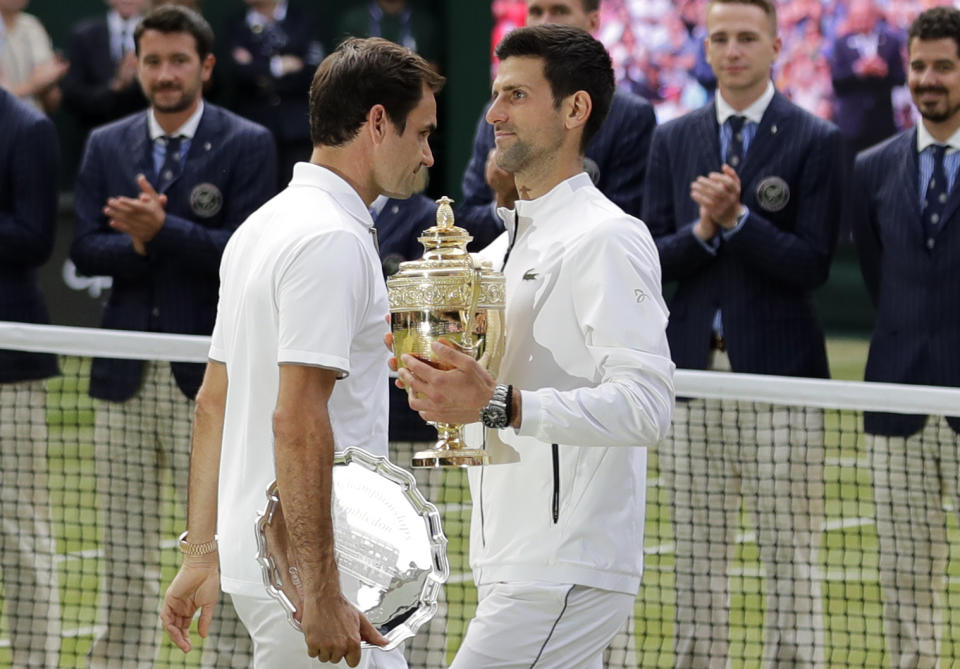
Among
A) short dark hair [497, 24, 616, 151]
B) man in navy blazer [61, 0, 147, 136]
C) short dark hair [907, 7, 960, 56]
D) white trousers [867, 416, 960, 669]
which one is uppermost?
man in navy blazer [61, 0, 147, 136]

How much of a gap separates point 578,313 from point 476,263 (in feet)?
0.92

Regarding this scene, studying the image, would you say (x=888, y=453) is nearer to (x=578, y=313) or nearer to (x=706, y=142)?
(x=706, y=142)

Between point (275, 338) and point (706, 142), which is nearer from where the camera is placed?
point (275, 338)

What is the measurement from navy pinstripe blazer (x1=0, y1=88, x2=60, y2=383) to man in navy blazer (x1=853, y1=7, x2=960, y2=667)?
3.62 meters

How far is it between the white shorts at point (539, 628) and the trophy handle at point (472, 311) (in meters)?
0.64

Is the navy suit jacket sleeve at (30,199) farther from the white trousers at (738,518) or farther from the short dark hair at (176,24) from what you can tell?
the white trousers at (738,518)

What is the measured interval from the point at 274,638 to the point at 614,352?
1.05m

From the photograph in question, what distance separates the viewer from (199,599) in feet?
13.9

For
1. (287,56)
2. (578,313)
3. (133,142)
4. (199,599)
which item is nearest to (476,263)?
(578,313)

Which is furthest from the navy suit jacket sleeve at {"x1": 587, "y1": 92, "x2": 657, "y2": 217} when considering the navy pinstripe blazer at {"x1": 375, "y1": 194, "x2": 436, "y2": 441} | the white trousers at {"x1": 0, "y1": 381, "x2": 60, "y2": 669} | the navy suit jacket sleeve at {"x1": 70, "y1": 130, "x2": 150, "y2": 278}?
the white trousers at {"x1": 0, "y1": 381, "x2": 60, "y2": 669}

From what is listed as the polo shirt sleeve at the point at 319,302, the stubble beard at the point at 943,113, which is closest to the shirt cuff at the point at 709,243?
the stubble beard at the point at 943,113

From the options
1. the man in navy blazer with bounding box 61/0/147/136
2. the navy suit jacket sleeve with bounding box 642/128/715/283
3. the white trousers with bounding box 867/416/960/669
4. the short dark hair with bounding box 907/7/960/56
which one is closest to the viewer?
the white trousers with bounding box 867/416/960/669

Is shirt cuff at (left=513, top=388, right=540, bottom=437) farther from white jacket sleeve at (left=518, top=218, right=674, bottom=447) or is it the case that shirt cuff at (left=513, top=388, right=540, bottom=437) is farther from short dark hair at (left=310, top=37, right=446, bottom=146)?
short dark hair at (left=310, top=37, right=446, bottom=146)

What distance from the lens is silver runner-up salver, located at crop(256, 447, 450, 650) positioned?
378 cm
